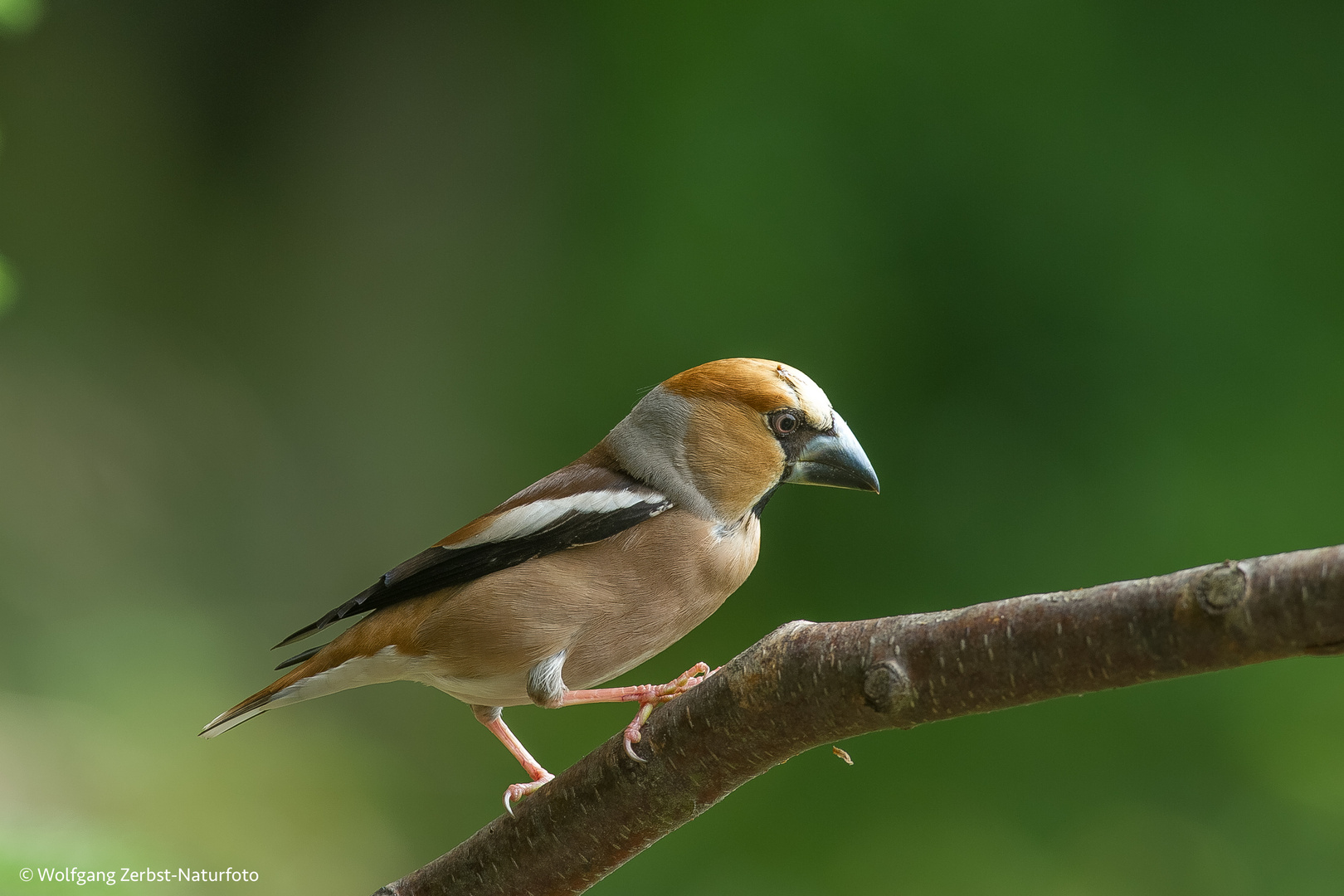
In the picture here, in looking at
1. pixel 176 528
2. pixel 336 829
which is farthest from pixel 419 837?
pixel 176 528

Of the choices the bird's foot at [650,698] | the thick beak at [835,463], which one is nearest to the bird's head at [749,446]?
the thick beak at [835,463]

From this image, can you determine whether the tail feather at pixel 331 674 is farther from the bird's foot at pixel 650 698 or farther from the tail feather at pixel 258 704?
the bird's foot at pixel 650 698

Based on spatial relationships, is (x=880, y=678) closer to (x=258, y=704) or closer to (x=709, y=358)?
(x=258, y=704)

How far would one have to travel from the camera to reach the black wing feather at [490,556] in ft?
7.61

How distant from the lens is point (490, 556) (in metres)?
2.34

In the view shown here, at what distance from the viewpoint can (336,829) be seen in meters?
4.32

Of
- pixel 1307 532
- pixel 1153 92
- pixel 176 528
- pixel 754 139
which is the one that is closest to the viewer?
pixel 1307 532

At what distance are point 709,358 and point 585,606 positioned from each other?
6.95 feet

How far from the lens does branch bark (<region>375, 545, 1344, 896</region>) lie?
3.79ft

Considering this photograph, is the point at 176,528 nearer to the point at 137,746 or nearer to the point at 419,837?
the point at 137,746

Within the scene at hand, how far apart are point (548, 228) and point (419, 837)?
2745 millimetres

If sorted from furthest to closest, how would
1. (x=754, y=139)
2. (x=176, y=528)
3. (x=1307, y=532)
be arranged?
(x=176, y=528) → (x=754, y=139) → (x=1307, y=532)
